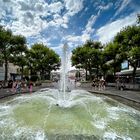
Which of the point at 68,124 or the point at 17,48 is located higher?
the point at 17,48

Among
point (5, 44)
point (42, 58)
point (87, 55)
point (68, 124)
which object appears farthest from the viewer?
point (42, 58)

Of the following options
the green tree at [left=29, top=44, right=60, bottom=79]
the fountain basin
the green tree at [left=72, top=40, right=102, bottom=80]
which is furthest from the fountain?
the green tree at [left=29, top=44, right=60, bottom=79]

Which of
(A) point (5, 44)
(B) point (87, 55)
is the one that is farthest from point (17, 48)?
(B) point (87, 55)

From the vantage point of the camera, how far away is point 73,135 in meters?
8.60

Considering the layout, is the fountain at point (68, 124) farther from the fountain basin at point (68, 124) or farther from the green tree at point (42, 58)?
the green tree at point (42, 58)

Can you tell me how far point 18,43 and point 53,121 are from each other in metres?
34.0

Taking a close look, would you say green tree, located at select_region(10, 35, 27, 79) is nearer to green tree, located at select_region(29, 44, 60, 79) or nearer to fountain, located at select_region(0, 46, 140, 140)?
green tree, located at select_region(29, 44, 60, 79)

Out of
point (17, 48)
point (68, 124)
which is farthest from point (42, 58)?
point (68, 124)

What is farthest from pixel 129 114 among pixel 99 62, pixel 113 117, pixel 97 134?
pixel 99 62

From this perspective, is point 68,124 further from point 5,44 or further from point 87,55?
point 87,55

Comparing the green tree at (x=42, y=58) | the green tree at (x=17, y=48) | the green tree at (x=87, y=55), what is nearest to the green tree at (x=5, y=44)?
the green tree at (x=17, y=48)

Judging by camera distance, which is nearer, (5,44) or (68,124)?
(68,124)

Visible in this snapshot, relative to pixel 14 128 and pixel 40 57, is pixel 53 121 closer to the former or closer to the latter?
pixel 14 128

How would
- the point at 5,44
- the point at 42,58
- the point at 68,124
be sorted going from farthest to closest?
the point at 42,58 < the point at 5,44 < the point at 68,124
